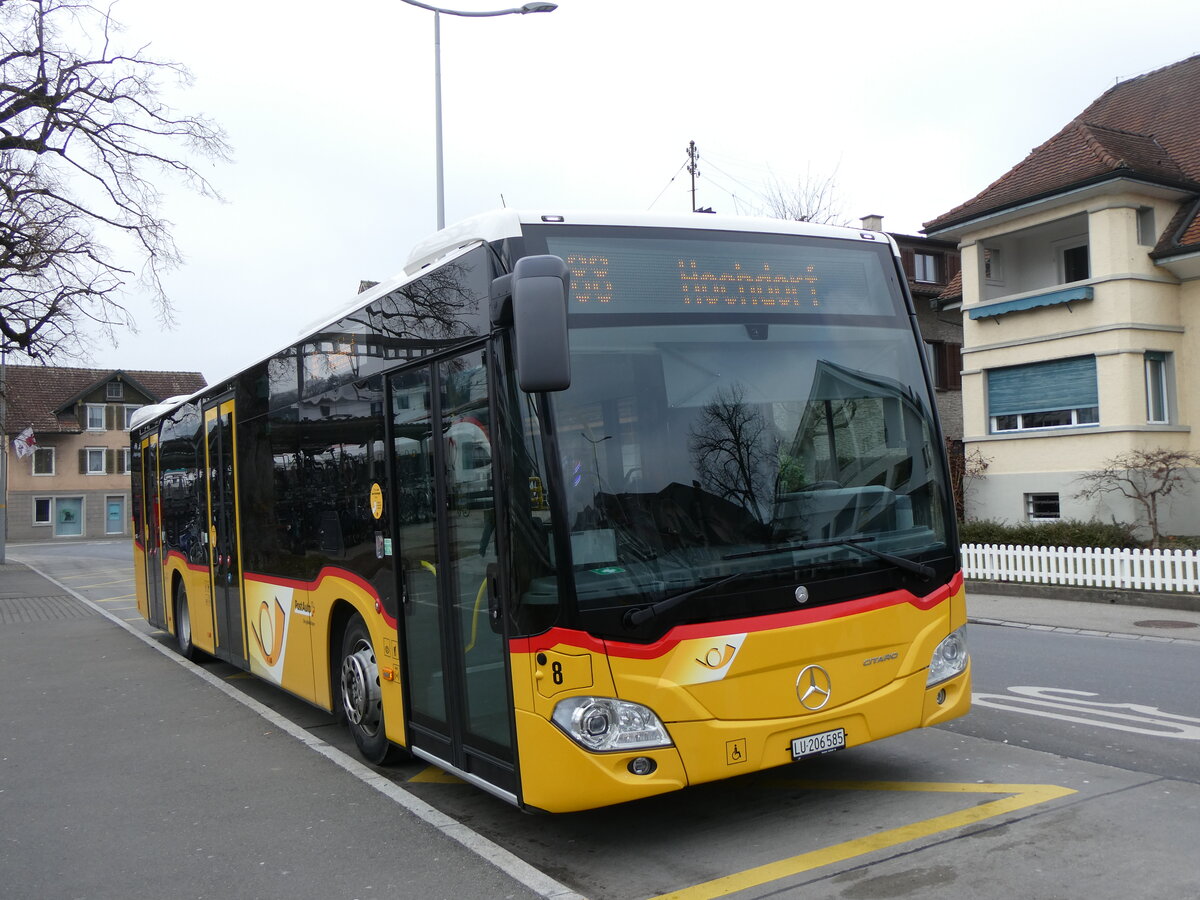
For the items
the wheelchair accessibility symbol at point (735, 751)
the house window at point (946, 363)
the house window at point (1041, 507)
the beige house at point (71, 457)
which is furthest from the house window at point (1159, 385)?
the beige house at point (71, 457)

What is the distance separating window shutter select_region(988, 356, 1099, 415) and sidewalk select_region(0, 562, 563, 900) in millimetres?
18965

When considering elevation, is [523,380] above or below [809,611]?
above

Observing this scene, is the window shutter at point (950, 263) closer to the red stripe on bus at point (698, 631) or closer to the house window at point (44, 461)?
the red stripe on bus at point (698, 631)

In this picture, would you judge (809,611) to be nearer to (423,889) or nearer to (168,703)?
(423,889)

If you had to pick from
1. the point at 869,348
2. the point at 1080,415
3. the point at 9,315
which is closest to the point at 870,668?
the point at 869,348

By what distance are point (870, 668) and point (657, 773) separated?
4.02 feet

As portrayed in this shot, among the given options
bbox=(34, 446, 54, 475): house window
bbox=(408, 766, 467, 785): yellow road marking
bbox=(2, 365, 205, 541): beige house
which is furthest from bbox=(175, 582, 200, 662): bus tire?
bbox=(34, 446, 54, 475): house window

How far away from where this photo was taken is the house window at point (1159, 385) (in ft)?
74.2

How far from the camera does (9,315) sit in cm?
2538

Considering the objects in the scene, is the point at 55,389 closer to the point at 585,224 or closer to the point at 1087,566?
the point at 1087,566

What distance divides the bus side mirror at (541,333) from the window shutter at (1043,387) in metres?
20.8

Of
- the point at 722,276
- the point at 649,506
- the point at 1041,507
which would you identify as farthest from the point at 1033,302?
the point at 649,506

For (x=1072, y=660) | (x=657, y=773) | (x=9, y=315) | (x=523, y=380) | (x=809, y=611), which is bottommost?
(x=1072, y=660)

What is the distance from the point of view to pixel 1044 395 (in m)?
23.8
